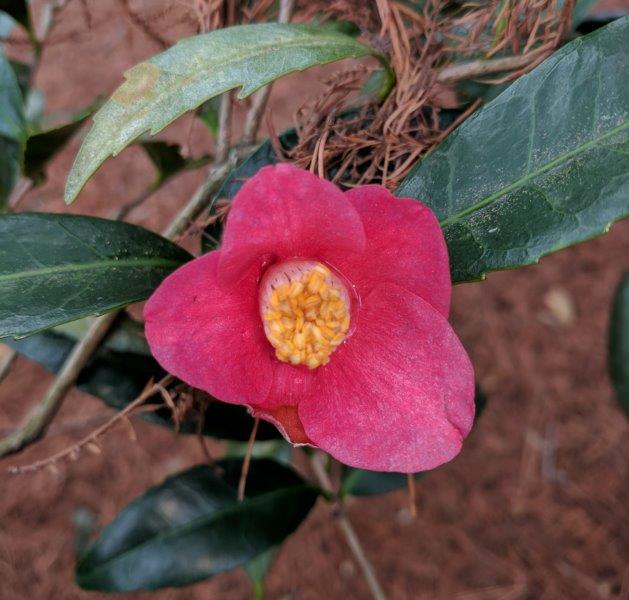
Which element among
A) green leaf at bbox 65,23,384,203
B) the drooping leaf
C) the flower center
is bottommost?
the drooping leaf

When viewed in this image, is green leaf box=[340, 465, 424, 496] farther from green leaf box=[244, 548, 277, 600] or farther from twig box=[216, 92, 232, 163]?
twig box=[216, 92, 232, 163]

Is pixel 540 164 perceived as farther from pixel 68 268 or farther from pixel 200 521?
pixel 200 521

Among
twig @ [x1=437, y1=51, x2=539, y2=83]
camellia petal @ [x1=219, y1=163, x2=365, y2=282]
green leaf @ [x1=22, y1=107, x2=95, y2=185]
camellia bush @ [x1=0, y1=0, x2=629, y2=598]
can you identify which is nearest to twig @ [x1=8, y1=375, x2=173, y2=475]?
camellia bush @ [x1=0, y1=0, x2=629, y2=598]

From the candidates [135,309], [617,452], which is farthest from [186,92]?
[617,452]

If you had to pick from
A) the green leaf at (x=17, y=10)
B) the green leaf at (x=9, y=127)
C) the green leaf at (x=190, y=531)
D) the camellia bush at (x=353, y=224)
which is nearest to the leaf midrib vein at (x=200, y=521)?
the green leaf at (x=190, y=531)

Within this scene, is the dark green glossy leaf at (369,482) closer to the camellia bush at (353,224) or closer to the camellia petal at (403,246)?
the camellia bush at (353,224)

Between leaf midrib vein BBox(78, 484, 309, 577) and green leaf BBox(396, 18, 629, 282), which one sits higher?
green leaf BBox(396, 18, 629, 282)
